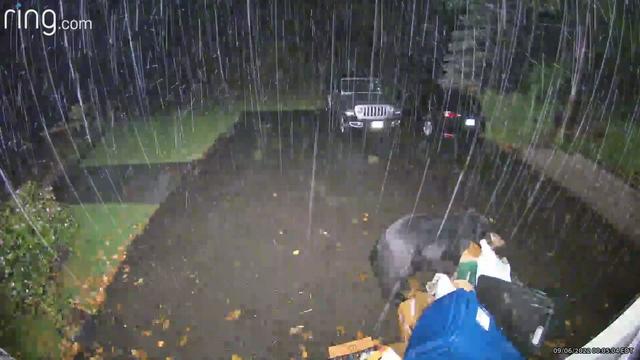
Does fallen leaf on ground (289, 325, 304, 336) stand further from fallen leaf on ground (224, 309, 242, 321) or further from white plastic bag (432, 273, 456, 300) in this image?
white plastic bag (432, 273, 456, 300)

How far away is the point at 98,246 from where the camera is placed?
18.8 ft

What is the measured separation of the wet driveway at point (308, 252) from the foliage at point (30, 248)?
0.91m

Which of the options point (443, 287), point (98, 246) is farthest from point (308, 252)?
point (98, 246)

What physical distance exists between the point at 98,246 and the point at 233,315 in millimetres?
2415

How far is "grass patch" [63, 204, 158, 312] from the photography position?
15.3 ft

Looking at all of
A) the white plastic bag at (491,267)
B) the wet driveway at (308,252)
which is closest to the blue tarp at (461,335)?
the white plastic bag at (491,267)

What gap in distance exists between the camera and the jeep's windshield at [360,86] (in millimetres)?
11453

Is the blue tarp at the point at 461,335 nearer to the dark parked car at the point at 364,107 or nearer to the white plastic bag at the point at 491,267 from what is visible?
the white plastic bag at the point at 491,267

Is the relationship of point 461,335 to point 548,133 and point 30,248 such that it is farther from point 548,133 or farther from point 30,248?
point 548,133

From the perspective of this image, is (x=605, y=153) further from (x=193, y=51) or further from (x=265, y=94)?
(x=193, y=51)

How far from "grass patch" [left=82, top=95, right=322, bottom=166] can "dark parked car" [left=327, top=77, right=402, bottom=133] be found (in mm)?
3418

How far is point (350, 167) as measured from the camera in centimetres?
884

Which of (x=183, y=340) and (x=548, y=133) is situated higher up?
(x=548, y=133)

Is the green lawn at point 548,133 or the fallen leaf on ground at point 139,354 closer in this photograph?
the fallen leaf on ground at point 139,354
